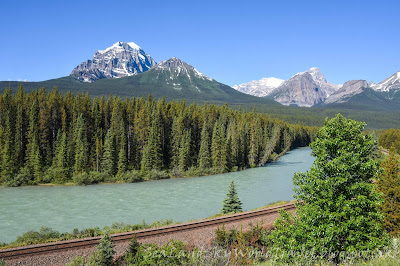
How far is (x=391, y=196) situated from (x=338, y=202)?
1364cm

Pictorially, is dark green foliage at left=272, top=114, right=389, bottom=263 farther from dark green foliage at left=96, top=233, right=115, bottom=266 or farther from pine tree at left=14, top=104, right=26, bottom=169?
pine tree at left=14, top=104, right=26, bottom=169

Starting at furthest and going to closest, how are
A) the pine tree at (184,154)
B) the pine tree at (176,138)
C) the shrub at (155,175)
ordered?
the pine tree at (176,138), the pine tree at (184,154), the shrub at (155,175)

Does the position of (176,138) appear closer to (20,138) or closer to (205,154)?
(205,154)

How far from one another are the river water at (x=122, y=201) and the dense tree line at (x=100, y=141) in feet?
20.2

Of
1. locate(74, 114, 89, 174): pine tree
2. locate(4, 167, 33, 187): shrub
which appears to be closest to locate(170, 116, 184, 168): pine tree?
locate(74, 114, 89, 174): pine tree

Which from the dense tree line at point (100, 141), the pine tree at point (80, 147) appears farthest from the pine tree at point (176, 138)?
the pine tree at point (80, 147)

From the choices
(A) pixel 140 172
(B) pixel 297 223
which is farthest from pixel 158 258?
(A) pixel 140 172

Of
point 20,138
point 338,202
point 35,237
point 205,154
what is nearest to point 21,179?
point 20,138

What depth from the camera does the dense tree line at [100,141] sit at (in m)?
60.8

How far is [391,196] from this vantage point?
1034 inches

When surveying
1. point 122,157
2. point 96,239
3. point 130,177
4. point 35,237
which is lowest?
point 130,177

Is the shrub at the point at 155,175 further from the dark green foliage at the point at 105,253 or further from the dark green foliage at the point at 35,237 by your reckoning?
the dark green foliage at the point at 105,253

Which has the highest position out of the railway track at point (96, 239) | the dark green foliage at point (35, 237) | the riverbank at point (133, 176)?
the railway track at point (96, 239)

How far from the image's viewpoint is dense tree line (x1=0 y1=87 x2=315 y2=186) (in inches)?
2393
